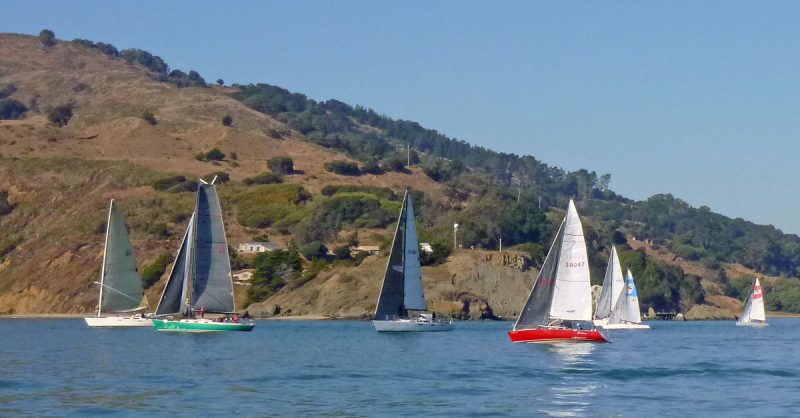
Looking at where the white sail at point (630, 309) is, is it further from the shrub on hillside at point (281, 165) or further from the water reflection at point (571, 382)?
the shrub on hillside at point (281, 165)

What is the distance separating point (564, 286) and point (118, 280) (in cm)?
3230

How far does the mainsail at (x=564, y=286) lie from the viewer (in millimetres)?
53531

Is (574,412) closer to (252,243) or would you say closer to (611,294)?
(611,294)

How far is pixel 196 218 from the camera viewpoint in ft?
212

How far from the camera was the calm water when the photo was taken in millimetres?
32500

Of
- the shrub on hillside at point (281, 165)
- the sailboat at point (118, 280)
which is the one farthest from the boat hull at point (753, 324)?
the shrub on hillside at point (281, 165)

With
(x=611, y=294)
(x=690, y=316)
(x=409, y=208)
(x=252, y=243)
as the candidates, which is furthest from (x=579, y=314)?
(x=690, y=316)

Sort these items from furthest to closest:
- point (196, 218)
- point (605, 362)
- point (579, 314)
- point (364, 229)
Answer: point (364, 229)
point (196, 218)
point (579, 314)
point (605, 362)

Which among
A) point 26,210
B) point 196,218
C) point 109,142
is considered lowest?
point 196,218

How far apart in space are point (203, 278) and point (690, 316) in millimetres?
78078

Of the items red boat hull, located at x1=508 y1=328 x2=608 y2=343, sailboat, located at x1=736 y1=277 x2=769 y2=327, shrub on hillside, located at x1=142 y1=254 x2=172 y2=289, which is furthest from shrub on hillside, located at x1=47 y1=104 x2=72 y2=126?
red boat hull, located at x1=508 y1=328 x2=608 y2=343

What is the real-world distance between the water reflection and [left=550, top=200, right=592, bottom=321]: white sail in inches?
59.7

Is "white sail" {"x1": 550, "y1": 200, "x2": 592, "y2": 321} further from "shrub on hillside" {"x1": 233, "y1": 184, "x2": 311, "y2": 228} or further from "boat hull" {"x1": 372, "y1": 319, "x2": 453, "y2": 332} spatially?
"shrub on hillside" {"x1": 233, "y1": 184, "x2": 311, "y2": 228}

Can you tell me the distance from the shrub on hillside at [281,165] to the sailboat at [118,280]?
69689mm
